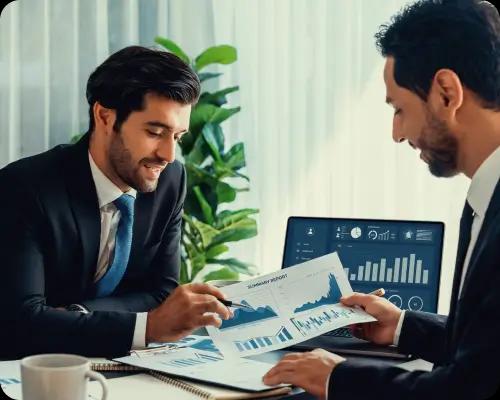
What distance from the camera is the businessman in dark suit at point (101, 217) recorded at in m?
1.67

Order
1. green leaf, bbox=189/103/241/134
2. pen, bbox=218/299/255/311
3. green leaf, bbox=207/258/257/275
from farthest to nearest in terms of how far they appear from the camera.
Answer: green leaf, bbox=207/258/257/275
green leaf, bbox=189/103/241/134
pen, bbox=218/299/255/311

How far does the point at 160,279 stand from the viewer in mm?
2057

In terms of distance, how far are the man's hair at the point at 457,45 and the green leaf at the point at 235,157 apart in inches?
83.8

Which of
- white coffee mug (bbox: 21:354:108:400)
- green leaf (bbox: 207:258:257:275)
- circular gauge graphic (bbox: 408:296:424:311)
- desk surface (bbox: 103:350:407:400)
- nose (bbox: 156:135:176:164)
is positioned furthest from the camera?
green leaf (bbox: 207:258:257:275)

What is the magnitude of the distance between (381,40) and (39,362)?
84 centimetres

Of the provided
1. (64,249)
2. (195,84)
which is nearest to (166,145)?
(195,84)

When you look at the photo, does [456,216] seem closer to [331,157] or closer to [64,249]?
[331,157]

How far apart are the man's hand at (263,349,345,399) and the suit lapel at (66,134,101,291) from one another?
Answer: 2.21 ft

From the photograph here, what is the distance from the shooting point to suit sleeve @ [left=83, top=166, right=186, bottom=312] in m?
1.89

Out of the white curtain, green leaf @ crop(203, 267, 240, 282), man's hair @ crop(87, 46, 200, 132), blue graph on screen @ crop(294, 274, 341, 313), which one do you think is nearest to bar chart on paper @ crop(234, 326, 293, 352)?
blue graph on screen @ crop(294, 274, 341, 313)

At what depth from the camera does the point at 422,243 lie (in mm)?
1850

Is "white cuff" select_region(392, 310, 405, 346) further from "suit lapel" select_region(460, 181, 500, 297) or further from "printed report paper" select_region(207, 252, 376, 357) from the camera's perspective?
"suit lapel" select_region(460, 181, 500, 297)

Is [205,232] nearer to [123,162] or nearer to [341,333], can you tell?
[123,162]

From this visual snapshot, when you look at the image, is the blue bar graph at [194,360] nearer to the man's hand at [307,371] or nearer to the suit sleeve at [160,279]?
the man's hand at [307,371]
